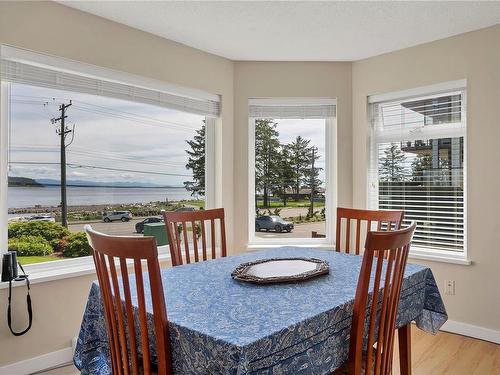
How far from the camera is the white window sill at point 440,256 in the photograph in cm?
315

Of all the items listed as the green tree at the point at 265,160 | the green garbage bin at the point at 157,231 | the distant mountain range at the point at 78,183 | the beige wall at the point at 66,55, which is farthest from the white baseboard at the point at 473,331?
the beige wall at the point at 66,55

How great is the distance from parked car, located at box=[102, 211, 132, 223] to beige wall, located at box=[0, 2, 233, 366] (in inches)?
19.2

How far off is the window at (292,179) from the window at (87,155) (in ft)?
1.99

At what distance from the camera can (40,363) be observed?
2.51 metres

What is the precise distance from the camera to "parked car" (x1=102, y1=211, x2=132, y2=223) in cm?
304

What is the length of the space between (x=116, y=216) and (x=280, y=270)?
5.65ft

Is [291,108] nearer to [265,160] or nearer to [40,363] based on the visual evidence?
[265,160]

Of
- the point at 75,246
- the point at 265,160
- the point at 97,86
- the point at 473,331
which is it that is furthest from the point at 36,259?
the point at 473,331

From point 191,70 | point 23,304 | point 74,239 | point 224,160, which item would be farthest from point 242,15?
point 23,304

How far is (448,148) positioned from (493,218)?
2.27 ft

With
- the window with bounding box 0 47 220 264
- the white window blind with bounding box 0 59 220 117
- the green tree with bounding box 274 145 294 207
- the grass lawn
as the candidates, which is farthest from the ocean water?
the green tree with bounding box 274 145 294 207

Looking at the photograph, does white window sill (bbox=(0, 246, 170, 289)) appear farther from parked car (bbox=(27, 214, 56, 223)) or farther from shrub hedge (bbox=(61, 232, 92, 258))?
parked car (bbox=(27, 214, 56, 223))

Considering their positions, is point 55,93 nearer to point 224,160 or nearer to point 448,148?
point 224,160

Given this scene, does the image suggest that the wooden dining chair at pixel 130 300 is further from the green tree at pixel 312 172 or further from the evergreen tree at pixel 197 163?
the green tree at pixel 312 172
